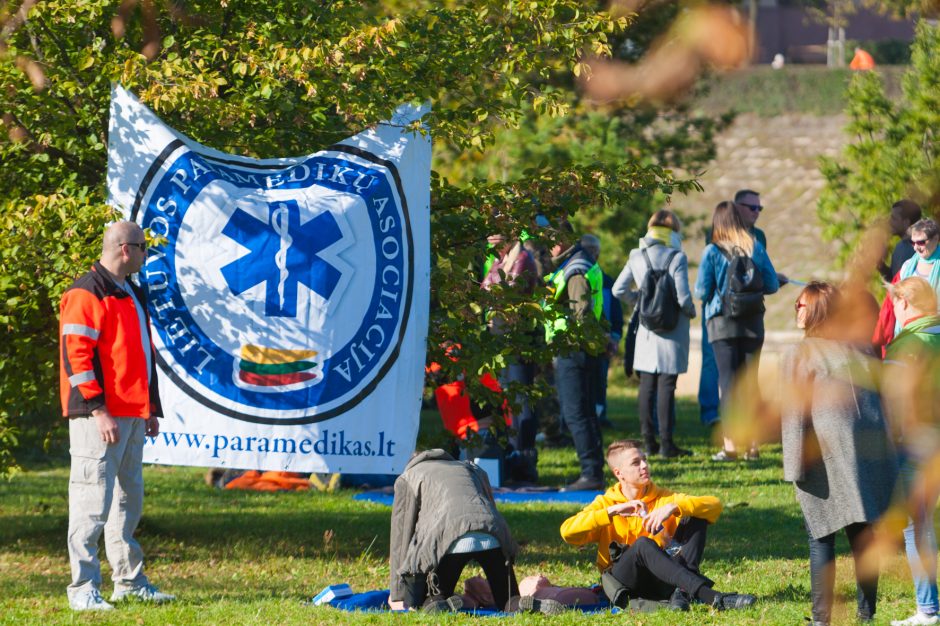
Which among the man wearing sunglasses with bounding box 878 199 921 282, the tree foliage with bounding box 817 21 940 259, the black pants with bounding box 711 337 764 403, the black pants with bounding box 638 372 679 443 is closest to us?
the tree foliage with bounding box 817 21 940 259

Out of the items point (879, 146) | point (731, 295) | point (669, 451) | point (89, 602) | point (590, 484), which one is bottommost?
point (89, 602)

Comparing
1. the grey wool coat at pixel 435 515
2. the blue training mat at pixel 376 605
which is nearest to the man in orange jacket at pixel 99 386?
the blue training mat at pixel 376 605

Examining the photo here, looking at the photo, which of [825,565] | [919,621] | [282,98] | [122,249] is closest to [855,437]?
[825,565]

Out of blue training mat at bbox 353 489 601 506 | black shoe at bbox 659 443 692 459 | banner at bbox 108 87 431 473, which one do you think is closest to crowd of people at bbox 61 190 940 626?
banner at bbox 108 87 431 473

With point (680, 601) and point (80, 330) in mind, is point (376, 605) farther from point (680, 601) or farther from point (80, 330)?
point (80, 330)

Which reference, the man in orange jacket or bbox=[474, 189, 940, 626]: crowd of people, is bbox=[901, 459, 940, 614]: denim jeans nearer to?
bbox=[474, 189, 940, 626]: crowd of people

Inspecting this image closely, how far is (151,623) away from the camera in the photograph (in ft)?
20.7

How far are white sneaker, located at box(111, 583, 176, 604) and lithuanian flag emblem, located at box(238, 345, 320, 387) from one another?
1365 millimetres

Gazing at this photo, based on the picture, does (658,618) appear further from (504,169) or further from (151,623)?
(504,169)

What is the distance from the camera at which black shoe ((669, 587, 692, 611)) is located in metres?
6.53

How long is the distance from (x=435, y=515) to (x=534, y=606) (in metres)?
0.65

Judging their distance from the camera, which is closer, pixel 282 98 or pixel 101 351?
pixel 101 351

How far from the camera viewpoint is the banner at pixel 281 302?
25.3 feet

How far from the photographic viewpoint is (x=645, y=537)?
6.69 m
